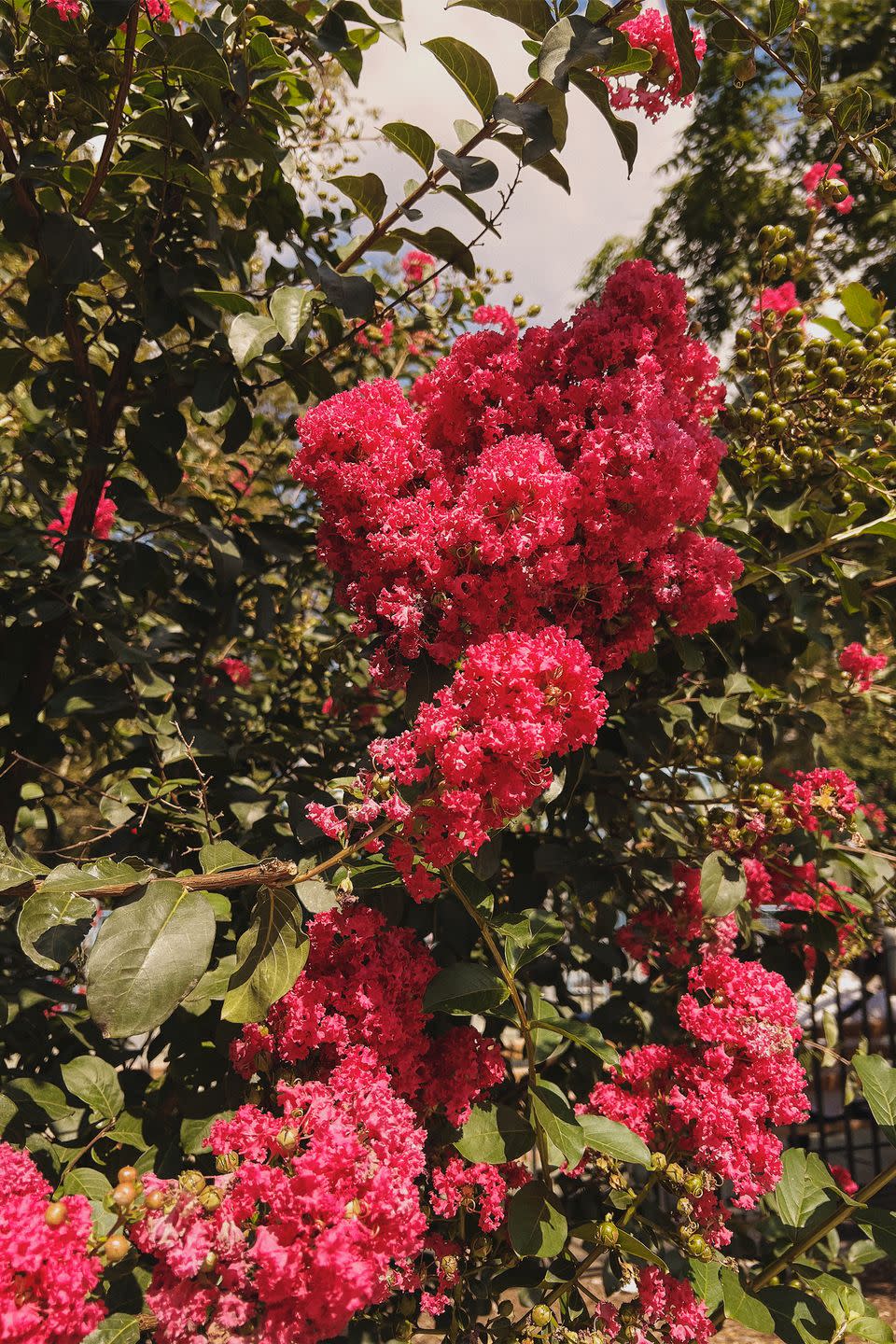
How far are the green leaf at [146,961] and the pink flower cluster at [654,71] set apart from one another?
139 cm

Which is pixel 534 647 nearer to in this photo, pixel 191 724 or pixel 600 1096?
pixel 600 1096

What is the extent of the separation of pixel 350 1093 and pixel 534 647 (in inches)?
23.3

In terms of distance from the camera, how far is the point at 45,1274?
0.82 m

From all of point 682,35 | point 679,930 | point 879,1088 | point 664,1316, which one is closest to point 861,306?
point 682,35

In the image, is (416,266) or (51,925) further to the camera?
(416,266)

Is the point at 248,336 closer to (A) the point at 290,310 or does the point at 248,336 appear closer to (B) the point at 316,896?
(A) the point at 290,310

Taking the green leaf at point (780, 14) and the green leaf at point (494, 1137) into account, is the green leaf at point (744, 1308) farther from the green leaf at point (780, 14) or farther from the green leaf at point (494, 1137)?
the green leaf at point (780, 14)

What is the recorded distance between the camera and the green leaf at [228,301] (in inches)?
55.7

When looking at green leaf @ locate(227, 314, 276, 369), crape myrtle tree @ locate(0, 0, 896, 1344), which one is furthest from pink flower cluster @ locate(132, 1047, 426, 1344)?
green leaf @ locate(227, 314, 276, 369)

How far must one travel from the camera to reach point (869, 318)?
1744 mm

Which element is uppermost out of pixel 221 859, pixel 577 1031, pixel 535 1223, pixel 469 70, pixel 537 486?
pixel 469 70

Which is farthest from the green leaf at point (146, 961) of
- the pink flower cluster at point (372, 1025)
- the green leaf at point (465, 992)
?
the green leaf at point (465, 992)

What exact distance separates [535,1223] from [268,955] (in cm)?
57

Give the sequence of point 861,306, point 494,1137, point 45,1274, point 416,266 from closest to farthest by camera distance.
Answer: point 45,1274 < point 494,1137 < point 861,306 < point 416,266
